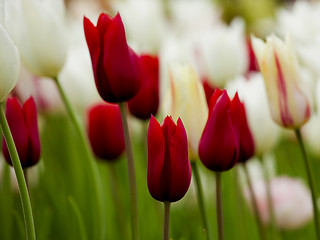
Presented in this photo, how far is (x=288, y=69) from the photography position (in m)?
0.56

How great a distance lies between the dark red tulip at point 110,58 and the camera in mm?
500

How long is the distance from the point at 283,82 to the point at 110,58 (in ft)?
0.61

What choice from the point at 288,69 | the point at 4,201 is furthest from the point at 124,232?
the point at 288,69

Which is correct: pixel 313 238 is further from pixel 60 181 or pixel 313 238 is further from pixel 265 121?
pixel 60 181

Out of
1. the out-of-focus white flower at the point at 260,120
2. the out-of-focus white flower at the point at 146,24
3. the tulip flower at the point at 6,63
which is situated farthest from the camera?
the out-of-focus white flower at the point at 146,24

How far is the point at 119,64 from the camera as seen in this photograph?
514 mm

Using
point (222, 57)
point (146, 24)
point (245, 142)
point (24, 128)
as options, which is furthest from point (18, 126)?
point (146, 24)

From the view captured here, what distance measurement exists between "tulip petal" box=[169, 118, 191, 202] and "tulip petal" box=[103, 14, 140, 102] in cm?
10

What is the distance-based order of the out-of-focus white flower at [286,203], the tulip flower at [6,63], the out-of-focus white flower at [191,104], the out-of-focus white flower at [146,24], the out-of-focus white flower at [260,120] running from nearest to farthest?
1. the tulip flower at [6,63]
2. the out-of-focus white flower at [191,104]
3. the out-of-focus white flower at [260,120]
4. the out-of-focus white flower at [286,203]
5. the out-of-focus white flower at [146,24]

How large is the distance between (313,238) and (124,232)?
34 cm

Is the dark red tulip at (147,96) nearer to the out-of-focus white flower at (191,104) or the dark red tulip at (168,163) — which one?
the out-of-focus white flower at (191,104)

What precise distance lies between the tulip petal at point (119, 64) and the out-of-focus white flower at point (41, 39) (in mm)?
140

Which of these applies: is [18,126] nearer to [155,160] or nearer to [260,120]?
[155,160]

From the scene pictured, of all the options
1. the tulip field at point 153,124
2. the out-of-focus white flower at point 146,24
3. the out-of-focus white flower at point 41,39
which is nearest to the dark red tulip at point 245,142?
the tulip field at point 153,124
